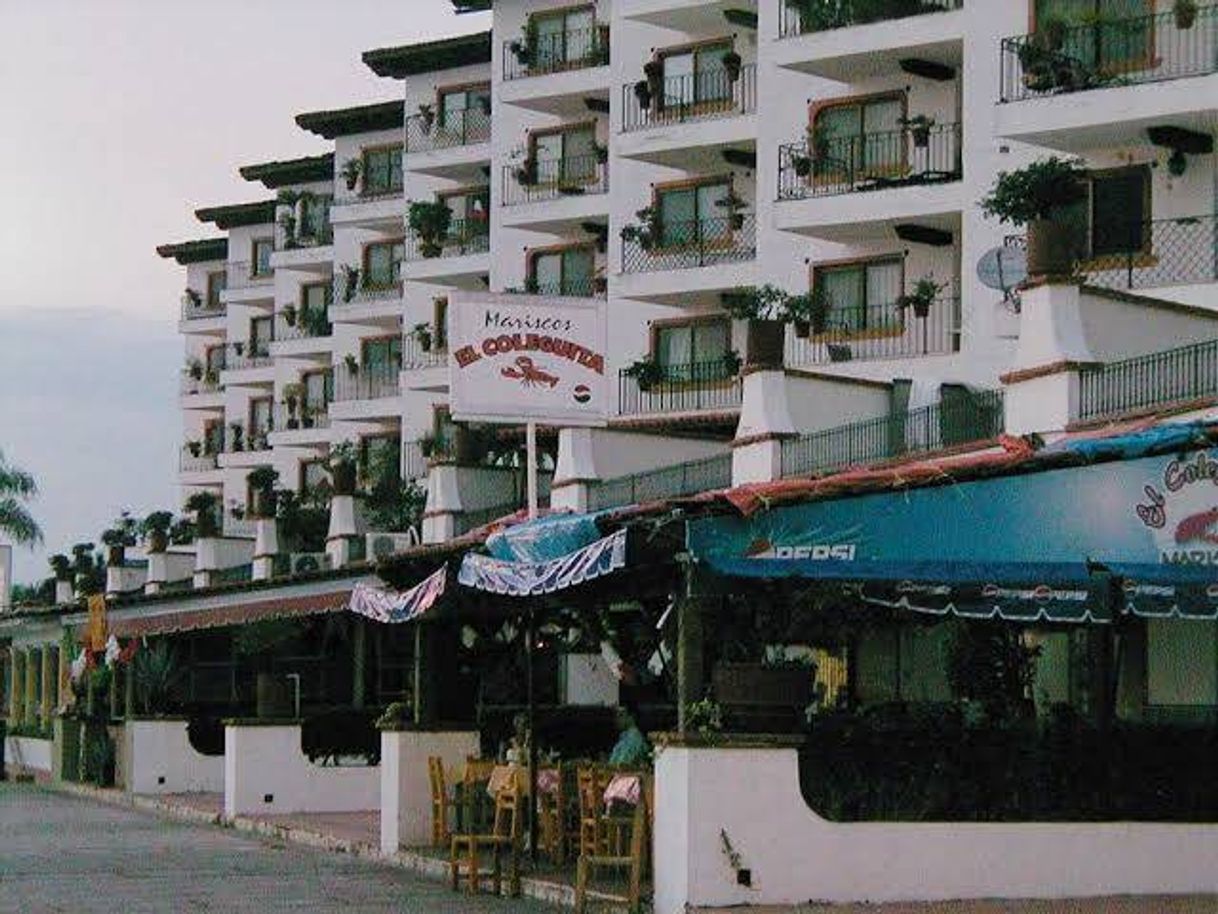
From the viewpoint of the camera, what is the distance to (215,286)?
94.4 meters

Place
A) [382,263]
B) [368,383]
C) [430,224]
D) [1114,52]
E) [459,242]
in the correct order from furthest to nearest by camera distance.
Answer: [382,263] < [368,383] < [459,242] < [430,224] < [1114,52]

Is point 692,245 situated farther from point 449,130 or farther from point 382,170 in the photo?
point 382,170

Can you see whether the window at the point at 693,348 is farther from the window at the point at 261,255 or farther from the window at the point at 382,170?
the window at the point at 261,255

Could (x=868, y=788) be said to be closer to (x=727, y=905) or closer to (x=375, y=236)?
(x=727, y=905)

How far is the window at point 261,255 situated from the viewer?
8881 cm

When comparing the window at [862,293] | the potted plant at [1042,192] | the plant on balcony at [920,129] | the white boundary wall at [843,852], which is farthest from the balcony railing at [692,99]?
the white boundary wall at [843,852]

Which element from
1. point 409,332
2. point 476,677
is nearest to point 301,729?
point 476,677

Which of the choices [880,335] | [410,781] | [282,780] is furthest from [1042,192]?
[410,781]

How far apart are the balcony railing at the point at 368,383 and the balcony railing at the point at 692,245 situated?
19.0 meters

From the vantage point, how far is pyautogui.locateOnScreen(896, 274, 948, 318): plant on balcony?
Result: 46312 millimetres

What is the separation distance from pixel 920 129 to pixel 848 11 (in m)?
2.98

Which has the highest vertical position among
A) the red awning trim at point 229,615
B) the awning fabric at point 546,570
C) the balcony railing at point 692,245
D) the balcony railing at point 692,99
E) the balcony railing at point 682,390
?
the balcony railing at point 692,99

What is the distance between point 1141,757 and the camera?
2027 cm

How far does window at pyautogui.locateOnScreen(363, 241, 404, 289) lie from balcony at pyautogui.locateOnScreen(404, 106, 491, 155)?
198 inches
